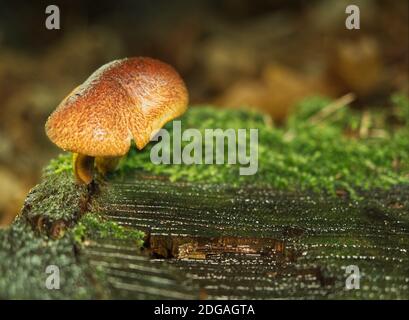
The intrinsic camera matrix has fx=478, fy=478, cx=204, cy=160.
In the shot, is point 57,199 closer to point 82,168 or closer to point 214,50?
point 82,168

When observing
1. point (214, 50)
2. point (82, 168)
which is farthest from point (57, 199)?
point (214, 50)

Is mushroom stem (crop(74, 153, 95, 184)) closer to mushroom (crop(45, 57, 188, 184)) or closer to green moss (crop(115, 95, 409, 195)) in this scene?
mushroom (crop(45, 57, 188, 184))

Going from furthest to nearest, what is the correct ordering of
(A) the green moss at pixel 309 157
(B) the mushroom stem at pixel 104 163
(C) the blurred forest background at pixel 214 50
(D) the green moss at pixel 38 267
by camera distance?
(C) the blurred forest background at pixel 214 50, (A) the green moss at pixel 309 157, (B) the mushroom stem at pixel 104 163, (D) the green moss at pixel 38 267

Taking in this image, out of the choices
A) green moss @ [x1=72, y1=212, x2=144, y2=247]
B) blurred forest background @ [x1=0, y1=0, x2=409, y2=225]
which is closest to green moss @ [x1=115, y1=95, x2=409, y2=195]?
green moss @ [x1=72, y1=212, x2=144, y2=247]

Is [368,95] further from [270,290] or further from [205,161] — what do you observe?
[270,290]

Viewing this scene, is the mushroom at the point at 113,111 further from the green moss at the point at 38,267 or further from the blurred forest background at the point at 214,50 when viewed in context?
the blurred forest background at the point at 214,50

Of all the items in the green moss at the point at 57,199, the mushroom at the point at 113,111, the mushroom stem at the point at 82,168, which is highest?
the mushroom at the point at 113,111

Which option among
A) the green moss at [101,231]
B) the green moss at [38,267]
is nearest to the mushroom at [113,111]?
the green moss at [101,231]
